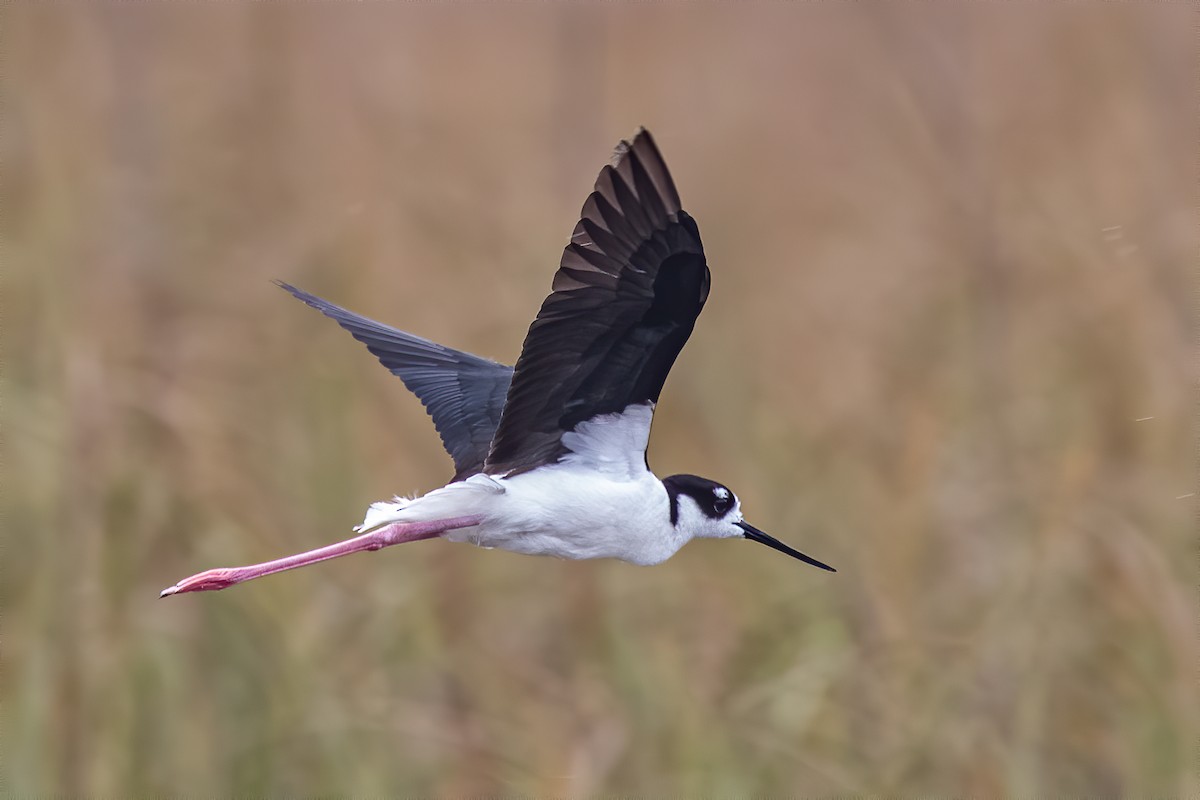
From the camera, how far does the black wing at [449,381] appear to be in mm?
3199

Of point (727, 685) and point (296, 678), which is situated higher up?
point (296, 678)

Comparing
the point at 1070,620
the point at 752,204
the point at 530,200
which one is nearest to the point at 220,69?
the point at 530,200

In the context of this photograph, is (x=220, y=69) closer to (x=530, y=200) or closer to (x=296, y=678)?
(x=530, y=200)

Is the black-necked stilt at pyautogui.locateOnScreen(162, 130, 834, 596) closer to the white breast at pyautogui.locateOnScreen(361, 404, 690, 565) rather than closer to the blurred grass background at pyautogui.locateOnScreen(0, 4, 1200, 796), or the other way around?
the white breast at pyautogui.locateOnScreen(361, 404, 690, 565)

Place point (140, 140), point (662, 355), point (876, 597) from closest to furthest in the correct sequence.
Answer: point (662, 355) → point (876, 597) → point (140, 140)

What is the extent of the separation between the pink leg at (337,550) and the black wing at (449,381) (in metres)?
0.36

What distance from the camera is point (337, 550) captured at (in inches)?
109

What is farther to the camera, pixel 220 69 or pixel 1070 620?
pixel 220 69

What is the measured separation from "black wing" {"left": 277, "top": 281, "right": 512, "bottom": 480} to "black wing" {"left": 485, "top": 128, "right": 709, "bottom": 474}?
1.43ft

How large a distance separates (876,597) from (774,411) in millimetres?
955

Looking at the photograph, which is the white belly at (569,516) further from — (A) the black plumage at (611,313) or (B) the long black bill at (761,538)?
(B) the long black bill at (761,538)

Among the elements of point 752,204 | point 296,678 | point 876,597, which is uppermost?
point 752,204

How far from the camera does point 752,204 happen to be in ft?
19.0

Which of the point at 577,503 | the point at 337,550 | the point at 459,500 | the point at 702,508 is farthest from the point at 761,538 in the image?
the point at 337,550
